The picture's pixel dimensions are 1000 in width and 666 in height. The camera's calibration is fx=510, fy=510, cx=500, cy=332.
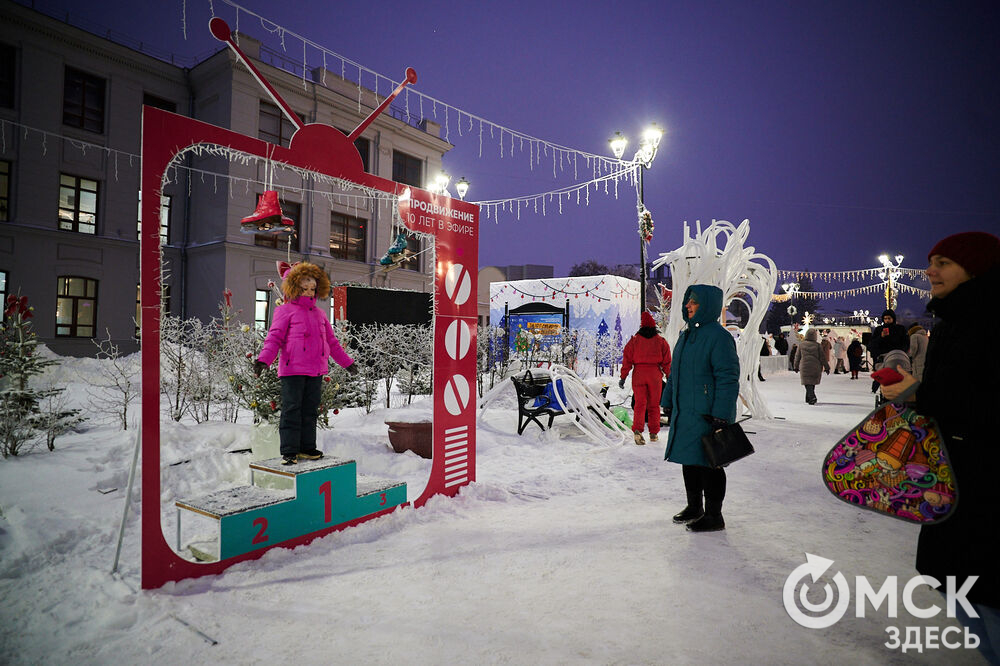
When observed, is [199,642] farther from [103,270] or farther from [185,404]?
[103,270]

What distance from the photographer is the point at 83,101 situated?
16.2m

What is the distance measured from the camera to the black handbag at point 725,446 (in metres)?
3.60

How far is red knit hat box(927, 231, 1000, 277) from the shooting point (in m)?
2.37

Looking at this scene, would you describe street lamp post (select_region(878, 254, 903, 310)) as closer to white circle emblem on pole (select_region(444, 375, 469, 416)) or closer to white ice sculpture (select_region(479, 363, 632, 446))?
white ice sculpture (select_region(479, 363, 632, 446))

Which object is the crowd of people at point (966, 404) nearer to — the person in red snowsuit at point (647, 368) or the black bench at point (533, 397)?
the person in red snowsuit at point (647, 368)

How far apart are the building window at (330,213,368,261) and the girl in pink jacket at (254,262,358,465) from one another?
1743cm

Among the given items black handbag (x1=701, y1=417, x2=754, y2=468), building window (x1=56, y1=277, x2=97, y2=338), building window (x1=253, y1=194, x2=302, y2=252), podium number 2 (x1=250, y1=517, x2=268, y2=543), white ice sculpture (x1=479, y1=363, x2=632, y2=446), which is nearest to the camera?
podium number 2 (x1=250, y1=517, x2=268, y2=543)

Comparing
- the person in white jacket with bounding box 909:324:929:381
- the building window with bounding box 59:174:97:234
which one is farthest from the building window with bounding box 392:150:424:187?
the person in white jacket with bounding box 909:324:929:381

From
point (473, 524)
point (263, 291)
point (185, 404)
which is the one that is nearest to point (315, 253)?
point (263, 291)

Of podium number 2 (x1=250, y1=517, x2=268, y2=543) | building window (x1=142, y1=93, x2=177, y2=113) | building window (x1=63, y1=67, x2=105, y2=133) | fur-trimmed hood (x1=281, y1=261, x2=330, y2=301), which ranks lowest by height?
podium number 2 (x1=250, y1=517, x2=268, y2=543)

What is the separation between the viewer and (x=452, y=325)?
16.1 feet

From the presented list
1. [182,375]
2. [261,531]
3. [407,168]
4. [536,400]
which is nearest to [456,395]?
[261,531]

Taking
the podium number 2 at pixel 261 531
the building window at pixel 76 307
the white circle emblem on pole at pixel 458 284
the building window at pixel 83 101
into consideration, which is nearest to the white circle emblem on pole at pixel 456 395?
the white circle emblem on pole at pixel 458 284

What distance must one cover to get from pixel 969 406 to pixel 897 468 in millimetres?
406
